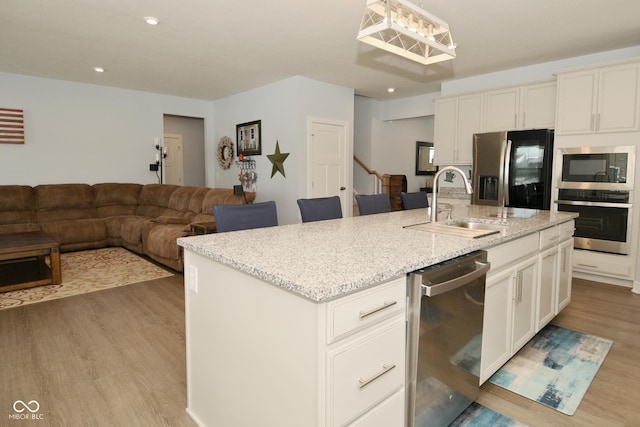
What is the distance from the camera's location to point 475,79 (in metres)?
5.36

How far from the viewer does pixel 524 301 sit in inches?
90.3

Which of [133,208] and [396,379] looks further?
[133,208]

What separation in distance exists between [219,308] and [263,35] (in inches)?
122

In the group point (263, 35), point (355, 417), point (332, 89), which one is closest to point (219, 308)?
point (355, 417)

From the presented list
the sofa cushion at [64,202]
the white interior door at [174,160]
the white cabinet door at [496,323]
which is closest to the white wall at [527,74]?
the white cabinet door at [496,323]

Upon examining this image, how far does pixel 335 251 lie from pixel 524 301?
1463 mm

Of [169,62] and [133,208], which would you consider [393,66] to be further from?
[133,208]

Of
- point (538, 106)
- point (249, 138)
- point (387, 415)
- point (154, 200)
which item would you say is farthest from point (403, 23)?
point (154, 200)

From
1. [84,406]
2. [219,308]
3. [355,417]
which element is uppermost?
[219,308]

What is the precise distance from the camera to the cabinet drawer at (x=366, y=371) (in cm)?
113

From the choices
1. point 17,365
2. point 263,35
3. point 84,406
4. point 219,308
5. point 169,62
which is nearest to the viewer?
point 219,308

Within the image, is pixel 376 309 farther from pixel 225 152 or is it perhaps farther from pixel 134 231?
pixel 225 152

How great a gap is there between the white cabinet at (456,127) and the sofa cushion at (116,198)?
511cm

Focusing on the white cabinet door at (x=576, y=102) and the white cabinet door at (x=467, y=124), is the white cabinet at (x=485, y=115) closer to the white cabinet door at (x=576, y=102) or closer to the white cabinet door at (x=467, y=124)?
the white cabinet door at (x=467, y=124)
